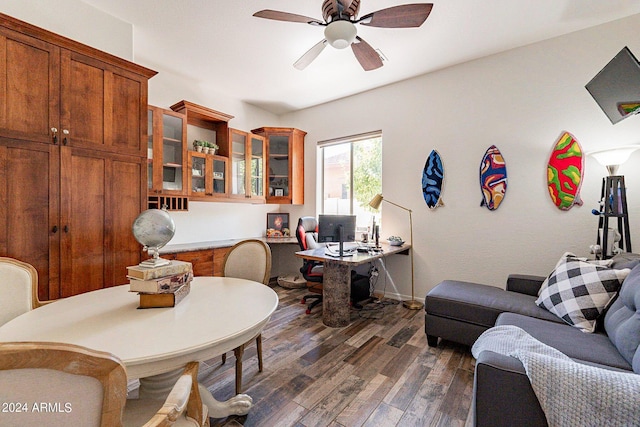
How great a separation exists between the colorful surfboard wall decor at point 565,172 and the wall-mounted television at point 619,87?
0.36 metres

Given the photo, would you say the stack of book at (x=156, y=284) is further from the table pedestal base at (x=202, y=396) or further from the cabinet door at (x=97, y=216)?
the cabinet door at (x=97, y=216)

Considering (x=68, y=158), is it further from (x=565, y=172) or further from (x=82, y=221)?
(x=565, y=172)

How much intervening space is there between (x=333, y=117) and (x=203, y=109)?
6.37ft

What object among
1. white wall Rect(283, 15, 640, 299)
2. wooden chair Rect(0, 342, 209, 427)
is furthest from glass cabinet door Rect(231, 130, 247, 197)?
wooden chair Rect(0, 342, 209, 427)

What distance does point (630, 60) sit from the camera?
1878 mm

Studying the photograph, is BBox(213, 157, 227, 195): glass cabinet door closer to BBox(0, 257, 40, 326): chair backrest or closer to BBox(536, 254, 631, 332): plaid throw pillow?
BBox(0, 257, 40, 326): chair backrest

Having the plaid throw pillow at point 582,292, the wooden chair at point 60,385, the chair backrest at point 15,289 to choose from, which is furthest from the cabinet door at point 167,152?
the plaid throw pillow at point 582,292

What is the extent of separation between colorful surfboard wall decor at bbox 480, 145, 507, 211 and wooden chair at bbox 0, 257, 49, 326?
3.87 meters

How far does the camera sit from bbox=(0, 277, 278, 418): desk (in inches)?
36.7

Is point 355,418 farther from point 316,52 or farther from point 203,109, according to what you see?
point 203,109

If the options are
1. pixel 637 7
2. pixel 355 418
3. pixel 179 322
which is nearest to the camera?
pixel 179 322

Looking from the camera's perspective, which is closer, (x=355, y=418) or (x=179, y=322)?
(x=179, y=322)

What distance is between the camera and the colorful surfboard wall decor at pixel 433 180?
335 cm

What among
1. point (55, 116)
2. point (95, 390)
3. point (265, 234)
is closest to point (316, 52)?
point (55, 116)
